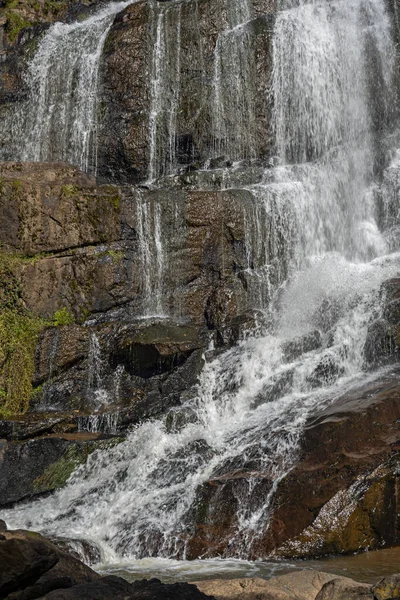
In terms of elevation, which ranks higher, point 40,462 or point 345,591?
point 345,591

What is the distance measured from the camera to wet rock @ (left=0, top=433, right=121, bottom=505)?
11.7 metres

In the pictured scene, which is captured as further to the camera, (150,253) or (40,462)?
(150,253)

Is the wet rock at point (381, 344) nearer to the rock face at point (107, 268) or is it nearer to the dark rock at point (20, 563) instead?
the rock face at point (107, 268)

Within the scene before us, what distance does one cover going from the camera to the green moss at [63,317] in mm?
16250

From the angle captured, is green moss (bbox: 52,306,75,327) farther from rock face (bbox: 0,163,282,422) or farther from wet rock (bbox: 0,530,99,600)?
wet rock (bbox: 0,530,99,600)

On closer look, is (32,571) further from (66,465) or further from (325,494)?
(66,465)

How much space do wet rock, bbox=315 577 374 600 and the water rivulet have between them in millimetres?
3618

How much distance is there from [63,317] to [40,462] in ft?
15.8

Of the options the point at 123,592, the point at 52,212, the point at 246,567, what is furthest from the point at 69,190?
the point at 123,592

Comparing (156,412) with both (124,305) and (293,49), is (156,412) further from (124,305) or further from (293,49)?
(293,49)

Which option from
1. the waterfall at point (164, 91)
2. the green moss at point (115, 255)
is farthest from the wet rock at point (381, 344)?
the waterfall at point (164, 91)

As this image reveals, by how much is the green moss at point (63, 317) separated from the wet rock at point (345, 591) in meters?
11.4

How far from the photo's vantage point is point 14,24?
2550 cm

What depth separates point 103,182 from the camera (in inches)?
814
